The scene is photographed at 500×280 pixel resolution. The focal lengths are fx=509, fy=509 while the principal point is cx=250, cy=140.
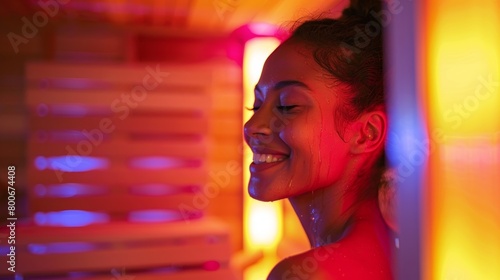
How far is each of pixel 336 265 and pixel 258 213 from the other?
4.06 meters

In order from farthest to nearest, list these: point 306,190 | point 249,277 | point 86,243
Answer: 1. point 249,277
2. point 86,243
3. point 306,190

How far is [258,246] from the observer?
16.6ft

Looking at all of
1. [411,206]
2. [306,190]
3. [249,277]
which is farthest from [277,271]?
[249,277]

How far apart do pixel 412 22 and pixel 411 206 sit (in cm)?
26

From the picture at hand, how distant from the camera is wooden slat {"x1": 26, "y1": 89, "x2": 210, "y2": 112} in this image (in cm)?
437

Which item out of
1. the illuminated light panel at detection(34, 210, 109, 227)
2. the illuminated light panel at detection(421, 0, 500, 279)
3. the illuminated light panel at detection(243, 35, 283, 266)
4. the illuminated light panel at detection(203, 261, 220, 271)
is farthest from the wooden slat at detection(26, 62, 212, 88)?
the illuminated light panel at detection(421, 0, 500, 279)

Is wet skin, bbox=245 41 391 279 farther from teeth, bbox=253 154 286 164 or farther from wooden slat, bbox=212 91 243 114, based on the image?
wooden slat, bbox=212 91 243 114

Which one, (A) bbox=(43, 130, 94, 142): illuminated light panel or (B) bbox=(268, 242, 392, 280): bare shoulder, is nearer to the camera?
(B) bbox=(268, 242, 392, 280): bare shoulder

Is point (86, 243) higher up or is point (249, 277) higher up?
point (86, 243)

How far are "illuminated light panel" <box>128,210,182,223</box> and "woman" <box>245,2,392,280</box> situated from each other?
11.5 feet

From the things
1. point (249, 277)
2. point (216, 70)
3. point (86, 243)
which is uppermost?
point (216, 70)

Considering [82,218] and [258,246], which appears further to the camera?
[258,246]

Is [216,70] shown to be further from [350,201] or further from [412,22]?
[412,22]

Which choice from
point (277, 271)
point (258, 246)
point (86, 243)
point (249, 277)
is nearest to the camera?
point (277, 271)
